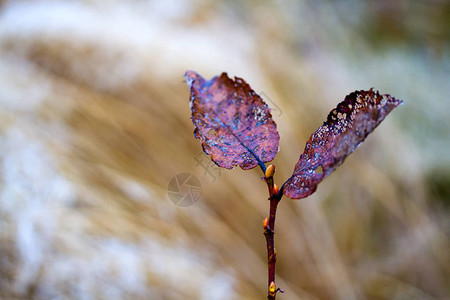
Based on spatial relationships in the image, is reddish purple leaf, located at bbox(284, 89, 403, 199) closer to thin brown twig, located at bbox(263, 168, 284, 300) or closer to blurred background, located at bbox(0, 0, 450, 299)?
thin brown twig, located at bbox(263, 168, 284, 300)

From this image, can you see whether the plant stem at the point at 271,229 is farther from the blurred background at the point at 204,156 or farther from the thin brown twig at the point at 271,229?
the blurred background at the point at 204,156

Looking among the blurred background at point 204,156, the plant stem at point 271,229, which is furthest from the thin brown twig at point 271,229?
the blurred background at point 204,156

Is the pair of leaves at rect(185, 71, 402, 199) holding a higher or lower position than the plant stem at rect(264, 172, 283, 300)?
higher

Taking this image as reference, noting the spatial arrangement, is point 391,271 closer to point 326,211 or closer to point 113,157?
point 326,211

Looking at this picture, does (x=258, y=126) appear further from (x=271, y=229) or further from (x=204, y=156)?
(x=204, y=156)

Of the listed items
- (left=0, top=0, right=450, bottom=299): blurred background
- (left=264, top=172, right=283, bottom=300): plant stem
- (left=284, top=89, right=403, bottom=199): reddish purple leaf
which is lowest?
→ (left=264, top=172, right=283, bottom=300): plant stem

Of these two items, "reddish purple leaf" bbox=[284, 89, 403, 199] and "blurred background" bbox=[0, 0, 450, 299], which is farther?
"blurred background" bbox=[0, 0, 450, 299]

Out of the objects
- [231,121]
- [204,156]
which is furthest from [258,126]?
[204,156]

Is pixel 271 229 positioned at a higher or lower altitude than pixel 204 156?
lower

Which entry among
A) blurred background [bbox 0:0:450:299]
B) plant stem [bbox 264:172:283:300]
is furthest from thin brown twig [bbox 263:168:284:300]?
blurred background [bbox 0:0:450:299]
